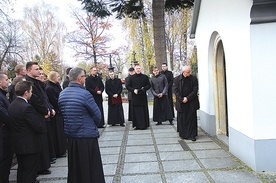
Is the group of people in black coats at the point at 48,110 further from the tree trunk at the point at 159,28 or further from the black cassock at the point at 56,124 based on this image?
the tree trunk at the point at 159,28

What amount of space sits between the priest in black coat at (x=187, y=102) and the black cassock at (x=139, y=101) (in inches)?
67.6

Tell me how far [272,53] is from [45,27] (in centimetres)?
4160

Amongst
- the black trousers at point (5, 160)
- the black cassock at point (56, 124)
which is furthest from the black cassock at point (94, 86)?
the black trousers at point (5, 160)

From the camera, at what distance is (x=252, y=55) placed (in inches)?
196

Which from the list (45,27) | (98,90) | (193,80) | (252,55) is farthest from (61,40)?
(252,55)

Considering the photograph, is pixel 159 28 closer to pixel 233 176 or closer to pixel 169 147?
pixel 169 147

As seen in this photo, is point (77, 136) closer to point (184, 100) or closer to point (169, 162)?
point (169, 162)

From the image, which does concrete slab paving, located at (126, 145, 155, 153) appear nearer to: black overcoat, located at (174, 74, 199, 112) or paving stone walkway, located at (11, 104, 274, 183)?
paving stone walkway, located at (11, 104, 274, 183)

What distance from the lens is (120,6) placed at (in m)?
14.1

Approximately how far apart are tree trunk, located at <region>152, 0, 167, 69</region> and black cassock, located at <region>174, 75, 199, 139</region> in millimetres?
6198

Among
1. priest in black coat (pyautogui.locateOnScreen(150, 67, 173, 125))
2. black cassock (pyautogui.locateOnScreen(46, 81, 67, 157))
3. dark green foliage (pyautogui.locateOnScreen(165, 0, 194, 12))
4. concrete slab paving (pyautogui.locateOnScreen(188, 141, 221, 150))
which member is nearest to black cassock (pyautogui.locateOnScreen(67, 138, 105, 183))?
black cassock (pyautogui.locateOnScreen(46, 81, 67, 157))

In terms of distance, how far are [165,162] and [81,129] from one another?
2.32m

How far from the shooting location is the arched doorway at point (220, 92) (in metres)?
7.70

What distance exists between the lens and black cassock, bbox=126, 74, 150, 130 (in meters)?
9.36
